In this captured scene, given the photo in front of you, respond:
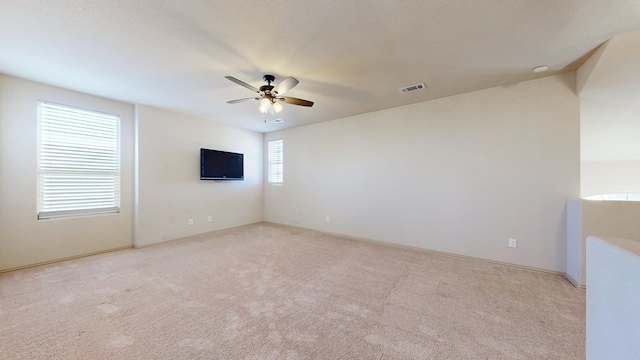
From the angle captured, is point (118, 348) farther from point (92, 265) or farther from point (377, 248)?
point (377, 248)

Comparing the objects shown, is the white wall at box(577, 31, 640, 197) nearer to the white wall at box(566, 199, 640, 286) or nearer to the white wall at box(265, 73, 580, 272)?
the white wall at box(265, 73, 580, 272)

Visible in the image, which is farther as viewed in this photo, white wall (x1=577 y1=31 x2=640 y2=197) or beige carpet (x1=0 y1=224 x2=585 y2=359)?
white wall (x1=577 y1=31 x2=640 y2=197)

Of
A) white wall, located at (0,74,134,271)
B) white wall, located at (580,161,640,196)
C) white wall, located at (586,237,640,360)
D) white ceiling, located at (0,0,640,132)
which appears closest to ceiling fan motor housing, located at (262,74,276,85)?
white ceiling, located at (0,0,640,132)

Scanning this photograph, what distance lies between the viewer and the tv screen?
194 inches

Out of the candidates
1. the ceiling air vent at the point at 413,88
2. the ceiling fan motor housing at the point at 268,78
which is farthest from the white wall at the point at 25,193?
the ceiling air vent at the point at 413,88

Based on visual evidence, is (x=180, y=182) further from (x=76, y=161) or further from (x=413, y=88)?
(x=413, y=88)

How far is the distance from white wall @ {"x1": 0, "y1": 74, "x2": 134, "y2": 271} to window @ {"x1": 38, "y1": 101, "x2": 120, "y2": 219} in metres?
0.10

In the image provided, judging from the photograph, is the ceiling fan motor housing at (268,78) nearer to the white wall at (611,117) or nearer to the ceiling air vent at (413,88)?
the ceiling air vent at (413,88)

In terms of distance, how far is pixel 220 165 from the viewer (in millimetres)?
5227

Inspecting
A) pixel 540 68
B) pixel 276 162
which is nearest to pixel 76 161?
pixel 276 162

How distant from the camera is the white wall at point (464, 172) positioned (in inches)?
116

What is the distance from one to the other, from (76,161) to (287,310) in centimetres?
426

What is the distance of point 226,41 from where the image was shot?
221 cm

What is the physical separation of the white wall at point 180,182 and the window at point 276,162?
625 millimetres
